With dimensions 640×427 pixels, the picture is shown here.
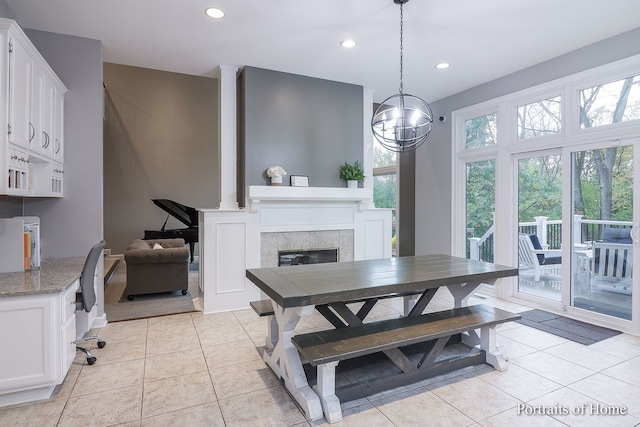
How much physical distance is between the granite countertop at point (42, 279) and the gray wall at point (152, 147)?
530 centimetres

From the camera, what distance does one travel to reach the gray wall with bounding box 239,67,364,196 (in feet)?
14.1

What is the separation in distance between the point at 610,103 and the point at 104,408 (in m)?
5.19

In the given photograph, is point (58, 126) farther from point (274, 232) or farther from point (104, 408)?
point (104, 408)

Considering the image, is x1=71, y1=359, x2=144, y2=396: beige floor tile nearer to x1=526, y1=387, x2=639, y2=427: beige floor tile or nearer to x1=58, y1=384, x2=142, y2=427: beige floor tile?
x1=58, y1=384, x2=142, y2=427: beige floor tile

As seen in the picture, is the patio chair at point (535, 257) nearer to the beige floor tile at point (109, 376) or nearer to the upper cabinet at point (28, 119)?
the beige floor tile at point (109, 376)

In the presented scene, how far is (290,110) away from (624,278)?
13.7 ft

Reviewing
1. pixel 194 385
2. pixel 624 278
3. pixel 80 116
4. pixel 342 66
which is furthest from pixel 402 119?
pixel 80 116

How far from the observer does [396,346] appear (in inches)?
87.4

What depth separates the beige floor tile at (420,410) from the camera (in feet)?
6.73

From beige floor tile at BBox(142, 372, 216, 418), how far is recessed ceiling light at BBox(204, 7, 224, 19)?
3053 mm

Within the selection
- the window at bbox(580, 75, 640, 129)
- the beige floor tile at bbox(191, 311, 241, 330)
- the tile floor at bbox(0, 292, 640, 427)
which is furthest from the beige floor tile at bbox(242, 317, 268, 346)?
the window at bbox(580, 75, 640, 129)

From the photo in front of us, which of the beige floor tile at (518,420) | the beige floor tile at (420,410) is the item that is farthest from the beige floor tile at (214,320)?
the beige floor tile at (518,420)

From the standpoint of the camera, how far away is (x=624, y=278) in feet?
11.7

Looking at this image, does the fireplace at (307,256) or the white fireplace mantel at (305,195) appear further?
the fireplace at (307,256)
